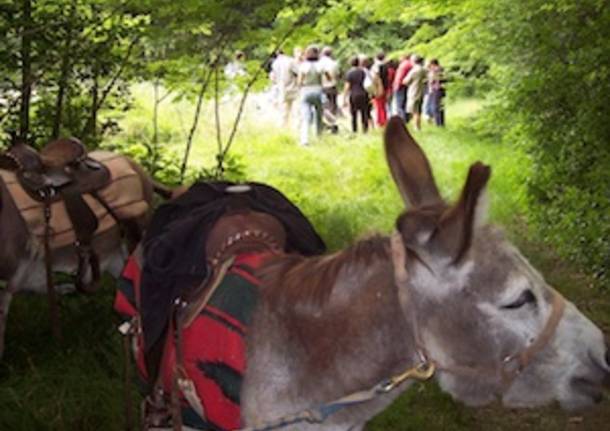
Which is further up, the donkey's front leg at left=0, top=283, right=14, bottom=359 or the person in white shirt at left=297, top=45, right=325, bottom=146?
the person in white shirt at left=297, top=45, right=325, bottom=146

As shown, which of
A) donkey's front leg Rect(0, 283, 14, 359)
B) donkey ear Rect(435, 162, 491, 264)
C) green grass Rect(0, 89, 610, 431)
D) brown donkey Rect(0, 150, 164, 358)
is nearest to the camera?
donkey ear Rect(435, 162, 491, 264)

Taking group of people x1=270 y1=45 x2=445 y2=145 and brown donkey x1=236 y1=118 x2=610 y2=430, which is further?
group of people x1=270 y1=45 x2=445 y2=145

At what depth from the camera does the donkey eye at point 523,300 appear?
6.88 ft

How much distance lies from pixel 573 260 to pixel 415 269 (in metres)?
5.44

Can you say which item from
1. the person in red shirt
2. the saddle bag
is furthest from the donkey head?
the person in red shirt

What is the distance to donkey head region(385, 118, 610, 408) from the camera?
210cm

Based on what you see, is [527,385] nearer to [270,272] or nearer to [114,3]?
[270,272]

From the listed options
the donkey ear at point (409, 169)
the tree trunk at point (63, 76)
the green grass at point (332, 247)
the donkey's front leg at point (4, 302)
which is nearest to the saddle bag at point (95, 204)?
the donkey's front leg at point (4, 302)

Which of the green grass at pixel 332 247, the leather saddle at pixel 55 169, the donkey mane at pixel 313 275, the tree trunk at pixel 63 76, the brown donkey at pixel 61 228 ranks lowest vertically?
the green grass at pixel 332 247

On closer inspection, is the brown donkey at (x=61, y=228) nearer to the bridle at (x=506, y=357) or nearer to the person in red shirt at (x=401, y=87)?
the bridle at (x=506, y=357)

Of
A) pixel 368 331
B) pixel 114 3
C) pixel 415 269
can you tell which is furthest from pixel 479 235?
pixel 114 3

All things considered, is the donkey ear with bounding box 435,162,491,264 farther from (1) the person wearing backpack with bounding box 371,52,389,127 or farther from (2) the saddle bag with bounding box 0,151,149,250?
(1) the person wearing backpack with bounding box 371,52,389,127

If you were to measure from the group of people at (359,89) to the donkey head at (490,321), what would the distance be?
12889 mm

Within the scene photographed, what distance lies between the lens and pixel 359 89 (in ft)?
56.2
